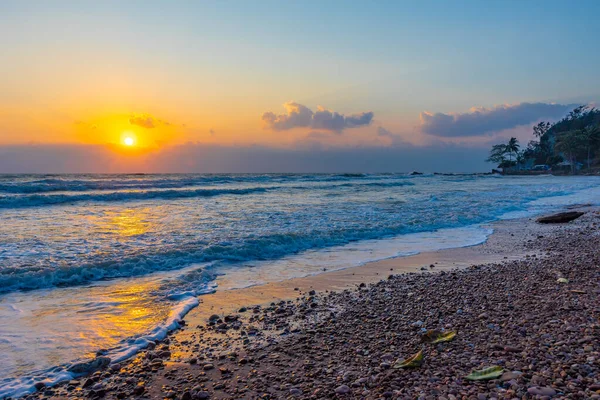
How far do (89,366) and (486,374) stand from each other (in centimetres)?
378

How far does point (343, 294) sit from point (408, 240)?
248 inches

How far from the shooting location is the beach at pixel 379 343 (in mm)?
3328

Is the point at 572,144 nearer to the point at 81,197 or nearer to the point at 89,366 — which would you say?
the point at 81,197

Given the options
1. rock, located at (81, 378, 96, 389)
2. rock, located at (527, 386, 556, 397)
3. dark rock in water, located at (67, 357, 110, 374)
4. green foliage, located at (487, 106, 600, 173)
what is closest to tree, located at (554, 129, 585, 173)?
green foliage, located at (487, 106, 600, 173)

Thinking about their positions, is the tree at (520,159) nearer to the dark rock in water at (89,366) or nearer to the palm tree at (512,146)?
the palm tree at (512,146)

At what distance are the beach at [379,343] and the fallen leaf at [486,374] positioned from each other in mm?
54

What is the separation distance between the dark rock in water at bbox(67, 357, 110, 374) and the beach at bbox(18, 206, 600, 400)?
95mm

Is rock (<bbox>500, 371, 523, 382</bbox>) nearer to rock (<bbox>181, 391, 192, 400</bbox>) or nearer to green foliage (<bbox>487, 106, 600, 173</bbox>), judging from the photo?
rock (<bbox>181, 391, 192, 400</bbox>)

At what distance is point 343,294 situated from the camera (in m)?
6.48

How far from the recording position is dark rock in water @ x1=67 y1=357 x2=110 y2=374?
3.95 m

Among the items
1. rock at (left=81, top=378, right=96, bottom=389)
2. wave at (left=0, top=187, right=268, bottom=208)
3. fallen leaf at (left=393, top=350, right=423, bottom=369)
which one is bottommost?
rock at (left=81, top=378, right=96, bottom=389)

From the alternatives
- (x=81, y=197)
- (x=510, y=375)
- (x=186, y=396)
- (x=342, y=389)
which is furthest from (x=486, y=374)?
(x=81, y=197)

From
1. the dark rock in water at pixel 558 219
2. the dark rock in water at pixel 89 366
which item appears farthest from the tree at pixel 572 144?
the dark rock in water at pixel 89 366

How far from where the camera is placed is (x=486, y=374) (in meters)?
3.29
